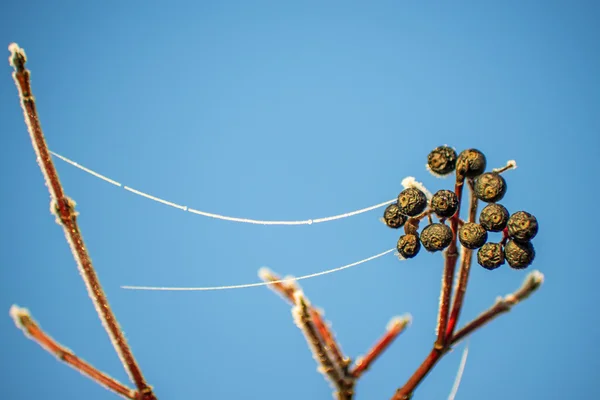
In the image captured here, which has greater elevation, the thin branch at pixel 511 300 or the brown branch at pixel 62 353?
the brown branch at pixel 62 353

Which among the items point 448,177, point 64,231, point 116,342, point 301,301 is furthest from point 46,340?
point 448,177

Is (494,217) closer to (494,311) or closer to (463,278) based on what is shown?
(463,278)

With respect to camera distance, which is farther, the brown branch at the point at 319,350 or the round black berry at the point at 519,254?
the round black berry at the point at 519,254

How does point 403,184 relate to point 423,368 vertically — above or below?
above

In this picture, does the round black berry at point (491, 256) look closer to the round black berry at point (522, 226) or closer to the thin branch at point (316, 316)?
the round black berry at point (522, 226)

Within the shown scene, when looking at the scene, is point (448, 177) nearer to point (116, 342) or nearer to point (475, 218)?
point (475, 218)

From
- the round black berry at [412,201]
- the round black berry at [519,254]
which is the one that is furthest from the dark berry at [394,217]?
the round black berry at [519,254]

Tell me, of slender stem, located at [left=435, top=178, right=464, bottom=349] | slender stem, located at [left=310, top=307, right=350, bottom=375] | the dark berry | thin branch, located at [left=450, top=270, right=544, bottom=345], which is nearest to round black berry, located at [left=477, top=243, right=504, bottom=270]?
slender stem, located at [left=435, top=178, right=464, bottom=349]

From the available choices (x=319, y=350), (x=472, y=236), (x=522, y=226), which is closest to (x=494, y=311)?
(x=472, y=236)
